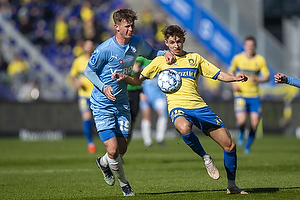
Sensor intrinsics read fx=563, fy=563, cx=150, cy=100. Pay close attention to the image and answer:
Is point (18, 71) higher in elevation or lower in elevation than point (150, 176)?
higher

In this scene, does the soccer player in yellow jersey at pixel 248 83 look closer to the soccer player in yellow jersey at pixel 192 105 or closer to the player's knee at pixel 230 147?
the soccer player in yellow jersey at pixel 192 105

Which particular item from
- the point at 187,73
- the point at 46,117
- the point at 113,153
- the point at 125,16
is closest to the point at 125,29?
the point at 125,16

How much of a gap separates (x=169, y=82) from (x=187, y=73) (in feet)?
1.23

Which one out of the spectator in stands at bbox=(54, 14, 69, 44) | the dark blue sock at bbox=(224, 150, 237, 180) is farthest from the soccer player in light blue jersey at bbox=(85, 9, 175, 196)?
the spectator in stands at bbox=(54, 14, 69, 44)

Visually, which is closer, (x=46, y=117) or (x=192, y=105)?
(x=192, y=105)

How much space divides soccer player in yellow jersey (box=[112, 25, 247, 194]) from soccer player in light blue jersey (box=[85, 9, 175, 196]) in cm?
20

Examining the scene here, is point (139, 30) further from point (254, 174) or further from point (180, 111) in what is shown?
point (180, 111)

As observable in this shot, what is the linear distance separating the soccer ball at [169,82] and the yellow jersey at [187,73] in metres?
0.16

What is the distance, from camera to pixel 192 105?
7.12 metres

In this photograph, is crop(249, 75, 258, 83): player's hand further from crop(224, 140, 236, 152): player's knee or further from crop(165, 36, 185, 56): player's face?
crop(224, 140, 236, 152): player's knee

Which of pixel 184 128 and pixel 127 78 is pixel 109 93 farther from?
pixel 184 128

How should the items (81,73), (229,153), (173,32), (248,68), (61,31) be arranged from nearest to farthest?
(229,153), (173,32), (248,68), (81,73), (61,31)

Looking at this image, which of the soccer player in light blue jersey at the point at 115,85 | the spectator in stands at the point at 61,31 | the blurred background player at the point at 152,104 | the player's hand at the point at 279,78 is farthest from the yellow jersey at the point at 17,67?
the player's hand at the point at 279,78

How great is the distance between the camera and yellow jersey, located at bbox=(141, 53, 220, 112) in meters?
7.18
